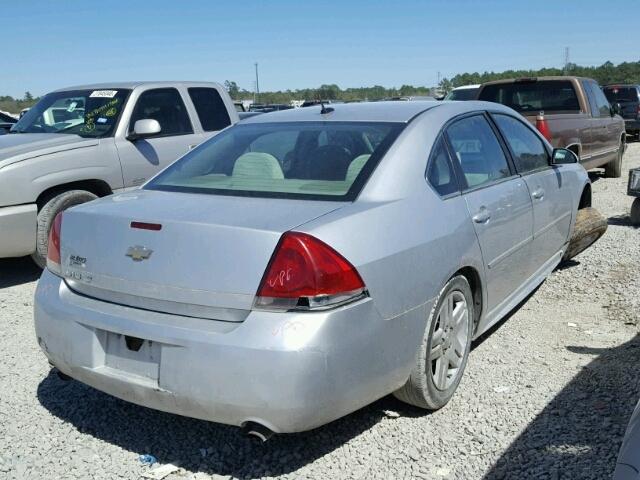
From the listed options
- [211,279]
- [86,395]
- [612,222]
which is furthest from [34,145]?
[612,222]

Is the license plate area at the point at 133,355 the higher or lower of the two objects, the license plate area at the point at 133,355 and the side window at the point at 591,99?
the lower

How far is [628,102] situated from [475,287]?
19.7 m

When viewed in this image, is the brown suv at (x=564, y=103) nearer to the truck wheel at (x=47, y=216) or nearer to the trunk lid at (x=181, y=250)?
the truck wheel at (x=47, y=216)

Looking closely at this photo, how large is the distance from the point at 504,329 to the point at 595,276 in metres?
1.65

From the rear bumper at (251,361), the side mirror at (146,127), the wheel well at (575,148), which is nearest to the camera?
the rear bumper at (251,361)

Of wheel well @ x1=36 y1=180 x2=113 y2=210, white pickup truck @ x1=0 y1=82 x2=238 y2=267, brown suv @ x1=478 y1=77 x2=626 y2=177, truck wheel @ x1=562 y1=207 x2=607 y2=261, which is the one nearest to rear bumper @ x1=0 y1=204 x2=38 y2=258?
white pickup truck @ x1=0 y1=82 x2=238 y2=267

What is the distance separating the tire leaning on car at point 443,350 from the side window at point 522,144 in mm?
1360

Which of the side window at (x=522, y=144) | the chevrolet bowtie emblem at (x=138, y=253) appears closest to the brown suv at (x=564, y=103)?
the side window at (x=522, y=144)

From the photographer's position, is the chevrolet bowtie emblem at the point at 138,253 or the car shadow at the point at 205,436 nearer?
the chevrolet bowtie emblem at the point at 138,253

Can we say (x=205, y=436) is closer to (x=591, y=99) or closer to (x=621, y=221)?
(x=621, y=221)

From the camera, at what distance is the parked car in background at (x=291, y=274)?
2.59m

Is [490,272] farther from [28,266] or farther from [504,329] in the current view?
[28,266]

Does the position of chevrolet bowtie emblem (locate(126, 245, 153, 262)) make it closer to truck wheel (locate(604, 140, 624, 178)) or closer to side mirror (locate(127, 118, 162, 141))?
side mirror (locate(127, 118, 162, 141))

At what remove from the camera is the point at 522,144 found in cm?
476
